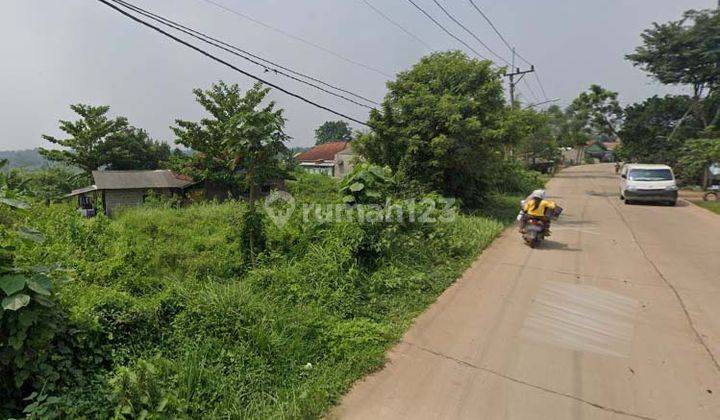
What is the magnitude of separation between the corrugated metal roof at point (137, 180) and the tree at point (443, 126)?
15733mm

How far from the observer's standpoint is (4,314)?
2906 mm

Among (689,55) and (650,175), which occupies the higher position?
(689,55)

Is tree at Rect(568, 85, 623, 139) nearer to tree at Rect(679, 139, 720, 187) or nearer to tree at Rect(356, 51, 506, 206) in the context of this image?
tree at Rect(679, 139, 720, 187)

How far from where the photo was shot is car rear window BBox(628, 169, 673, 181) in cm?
1563

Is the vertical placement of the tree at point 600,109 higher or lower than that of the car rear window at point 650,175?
higher

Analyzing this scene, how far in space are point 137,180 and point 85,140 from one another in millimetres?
9444

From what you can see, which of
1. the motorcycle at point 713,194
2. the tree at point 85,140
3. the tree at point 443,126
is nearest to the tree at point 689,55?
the motorcycle at point 713,194

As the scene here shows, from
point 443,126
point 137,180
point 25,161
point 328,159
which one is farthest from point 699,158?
point 25,161

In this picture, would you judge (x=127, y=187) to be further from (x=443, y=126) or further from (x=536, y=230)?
(x=536, y=230)

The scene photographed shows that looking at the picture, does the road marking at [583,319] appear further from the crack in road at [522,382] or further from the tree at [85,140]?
the tree at [85,140]

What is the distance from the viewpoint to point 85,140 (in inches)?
1163

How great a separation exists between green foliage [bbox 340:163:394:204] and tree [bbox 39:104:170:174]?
25789 mm

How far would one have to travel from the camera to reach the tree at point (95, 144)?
29.2 m

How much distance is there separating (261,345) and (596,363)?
3360mm
